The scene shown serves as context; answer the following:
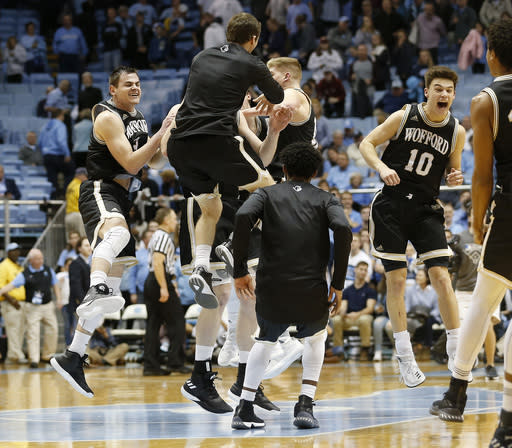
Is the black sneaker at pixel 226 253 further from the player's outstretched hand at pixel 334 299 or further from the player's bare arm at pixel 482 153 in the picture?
the player's bare arm at pixel 482 153

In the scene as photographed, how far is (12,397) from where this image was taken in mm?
10883

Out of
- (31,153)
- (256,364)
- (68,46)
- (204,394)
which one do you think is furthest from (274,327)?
(68,46)

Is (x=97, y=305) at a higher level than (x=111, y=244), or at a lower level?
lower

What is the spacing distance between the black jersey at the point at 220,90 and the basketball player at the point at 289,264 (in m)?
0.61

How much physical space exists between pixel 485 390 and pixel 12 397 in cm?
540

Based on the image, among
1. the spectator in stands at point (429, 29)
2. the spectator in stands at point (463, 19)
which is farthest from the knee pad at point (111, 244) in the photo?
the spectator in stands at point (463, 19)

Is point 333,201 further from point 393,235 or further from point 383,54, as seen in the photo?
point 383,54

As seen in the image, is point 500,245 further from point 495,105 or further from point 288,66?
point 288,66

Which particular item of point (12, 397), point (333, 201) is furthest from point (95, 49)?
point (333, 201)

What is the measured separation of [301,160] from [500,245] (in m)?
1.86

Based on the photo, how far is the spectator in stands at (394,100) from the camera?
20.4 meters

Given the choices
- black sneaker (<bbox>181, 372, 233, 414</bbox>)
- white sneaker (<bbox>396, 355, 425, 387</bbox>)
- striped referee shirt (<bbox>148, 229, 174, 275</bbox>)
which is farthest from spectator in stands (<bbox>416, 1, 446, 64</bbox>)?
black sneaker (<bbox>181, 372, 233, 414</bbox>)

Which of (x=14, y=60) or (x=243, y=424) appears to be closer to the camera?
(x=243, y=424)

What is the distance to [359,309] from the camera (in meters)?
16.1
